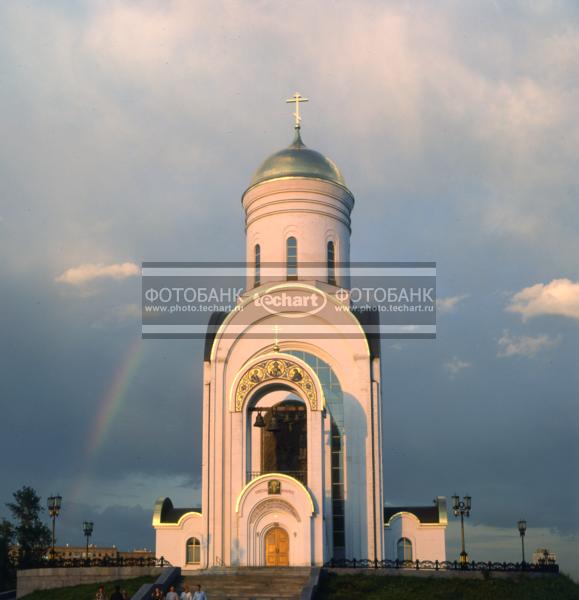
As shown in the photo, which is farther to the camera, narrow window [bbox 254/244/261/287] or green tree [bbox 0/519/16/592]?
green tree [bbox 0/519/16/592]

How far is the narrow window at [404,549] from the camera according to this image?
2581 cm

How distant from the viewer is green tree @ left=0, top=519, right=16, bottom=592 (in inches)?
1265

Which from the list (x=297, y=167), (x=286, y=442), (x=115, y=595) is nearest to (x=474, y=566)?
(x=286, y=442)

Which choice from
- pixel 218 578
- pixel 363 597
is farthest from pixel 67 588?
pixel 363 597

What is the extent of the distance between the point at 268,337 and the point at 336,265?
349cm

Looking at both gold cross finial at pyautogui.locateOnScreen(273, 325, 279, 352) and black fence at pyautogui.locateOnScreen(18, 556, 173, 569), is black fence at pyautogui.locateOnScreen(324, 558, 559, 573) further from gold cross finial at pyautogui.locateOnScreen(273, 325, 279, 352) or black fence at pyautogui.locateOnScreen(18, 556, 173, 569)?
gold cross finial at pyautogui.locateOnScreen(273, 325, 279, 352)

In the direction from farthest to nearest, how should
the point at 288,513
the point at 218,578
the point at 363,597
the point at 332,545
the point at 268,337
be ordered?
1. the point at 268,337
2. the point at 332,545
3. the point at 288,513
4. the point at 218,578
5. the point at 363,597

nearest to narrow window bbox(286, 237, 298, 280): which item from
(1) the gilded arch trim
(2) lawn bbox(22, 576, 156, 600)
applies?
(1) the gilded arch trim

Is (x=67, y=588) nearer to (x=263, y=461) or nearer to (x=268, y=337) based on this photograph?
(x=263, y=461)

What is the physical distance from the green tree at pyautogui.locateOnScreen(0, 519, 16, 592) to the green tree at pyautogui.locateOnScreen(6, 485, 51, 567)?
32cm

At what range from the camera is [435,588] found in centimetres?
1975

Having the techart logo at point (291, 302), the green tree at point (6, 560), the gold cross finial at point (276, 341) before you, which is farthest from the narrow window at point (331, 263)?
the green tree at point (6, 560)

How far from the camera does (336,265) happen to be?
28.3 meters

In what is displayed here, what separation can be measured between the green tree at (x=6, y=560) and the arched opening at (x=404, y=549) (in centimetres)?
1478
